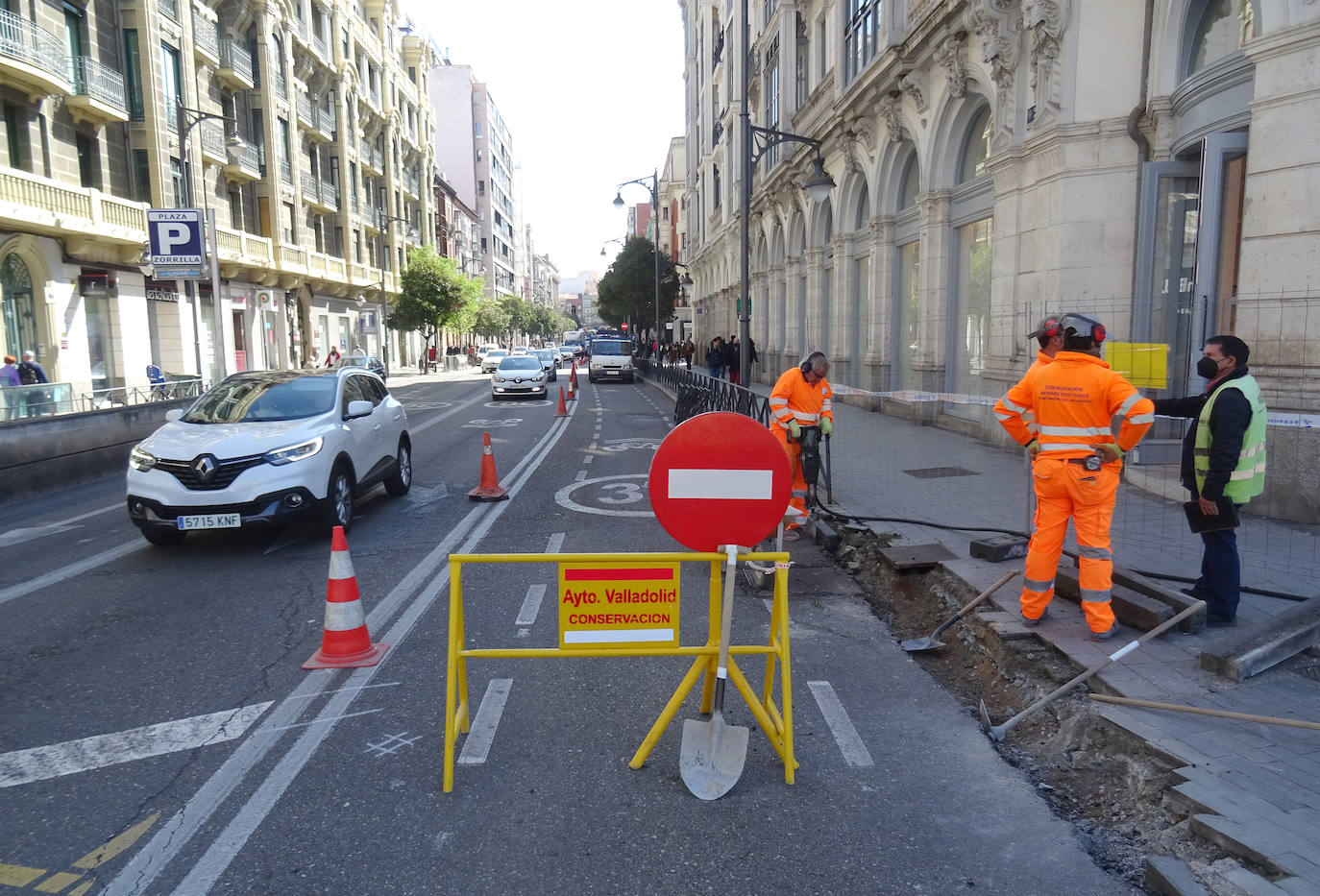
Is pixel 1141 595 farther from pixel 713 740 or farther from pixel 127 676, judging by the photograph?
pixel 127 676

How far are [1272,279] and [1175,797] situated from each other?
6.59 m

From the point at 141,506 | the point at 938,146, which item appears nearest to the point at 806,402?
the point at 141,506

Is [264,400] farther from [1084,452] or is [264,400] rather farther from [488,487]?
[1084,452]

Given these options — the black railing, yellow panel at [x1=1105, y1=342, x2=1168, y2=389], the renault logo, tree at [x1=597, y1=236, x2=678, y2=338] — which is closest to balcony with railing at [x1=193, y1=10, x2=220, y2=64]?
the black railing

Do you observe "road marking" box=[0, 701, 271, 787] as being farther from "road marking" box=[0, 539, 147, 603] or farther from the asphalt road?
"road marking" box=[0, 539, 147, 603]

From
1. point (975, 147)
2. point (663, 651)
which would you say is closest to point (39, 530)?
point (663, 651)

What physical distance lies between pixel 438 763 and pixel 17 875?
5.11 feet

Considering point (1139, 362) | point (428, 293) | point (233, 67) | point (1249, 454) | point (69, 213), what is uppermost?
point (233, 67)

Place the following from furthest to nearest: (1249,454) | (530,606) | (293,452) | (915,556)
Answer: (293,452) → (915,556) → (530,606) → (1249,454)

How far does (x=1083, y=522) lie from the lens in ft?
16.3

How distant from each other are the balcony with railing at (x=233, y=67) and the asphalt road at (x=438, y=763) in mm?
34073

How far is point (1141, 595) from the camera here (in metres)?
5.24

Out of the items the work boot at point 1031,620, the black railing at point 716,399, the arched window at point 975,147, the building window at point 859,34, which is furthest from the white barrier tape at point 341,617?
the building window at point 859,34

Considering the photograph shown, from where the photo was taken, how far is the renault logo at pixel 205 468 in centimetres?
737
